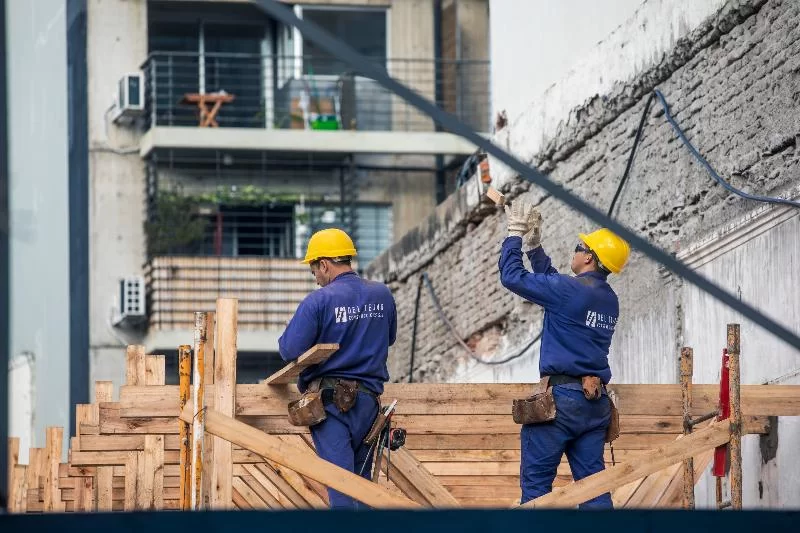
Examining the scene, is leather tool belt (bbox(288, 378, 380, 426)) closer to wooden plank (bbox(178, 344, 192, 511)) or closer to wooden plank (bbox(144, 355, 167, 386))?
wooden plank (bbox(178, 344, 192, 511))

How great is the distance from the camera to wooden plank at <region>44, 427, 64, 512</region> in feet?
56.6

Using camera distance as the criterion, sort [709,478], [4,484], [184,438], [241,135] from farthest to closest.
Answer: [241,135] → [709,478] → [184,438] → [4,484]

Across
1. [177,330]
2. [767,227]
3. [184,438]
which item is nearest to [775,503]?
[767,227]

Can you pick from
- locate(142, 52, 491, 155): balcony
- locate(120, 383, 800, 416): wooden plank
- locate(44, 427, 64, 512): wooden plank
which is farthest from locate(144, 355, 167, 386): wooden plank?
locate(142, 52, 491, 155): balcony

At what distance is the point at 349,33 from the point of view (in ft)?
102

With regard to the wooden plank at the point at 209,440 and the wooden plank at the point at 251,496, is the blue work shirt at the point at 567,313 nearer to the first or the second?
the wooden plank at the point at 209,440

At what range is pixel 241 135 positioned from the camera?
28.9 meters

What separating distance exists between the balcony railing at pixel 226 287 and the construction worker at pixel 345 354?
65.6ft

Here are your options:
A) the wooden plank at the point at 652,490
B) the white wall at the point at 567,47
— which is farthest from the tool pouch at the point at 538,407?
the white wall at the point at 567,47

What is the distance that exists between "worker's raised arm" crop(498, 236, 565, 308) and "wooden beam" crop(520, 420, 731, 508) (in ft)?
3.27

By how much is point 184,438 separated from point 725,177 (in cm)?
512

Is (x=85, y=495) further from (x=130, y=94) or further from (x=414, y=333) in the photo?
(x=130, y=94)

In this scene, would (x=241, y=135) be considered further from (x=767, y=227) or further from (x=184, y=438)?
(x=184, y=438)

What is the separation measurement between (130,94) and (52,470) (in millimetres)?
12616
